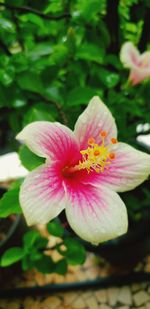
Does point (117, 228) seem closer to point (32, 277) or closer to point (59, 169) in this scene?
point (59, 169)

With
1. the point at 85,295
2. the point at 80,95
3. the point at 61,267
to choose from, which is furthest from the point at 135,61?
the point at 85,295

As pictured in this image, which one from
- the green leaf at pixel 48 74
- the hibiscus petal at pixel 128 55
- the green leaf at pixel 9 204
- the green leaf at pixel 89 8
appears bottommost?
the green leaf at pixel 9 204

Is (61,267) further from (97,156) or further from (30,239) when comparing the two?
(97,156)

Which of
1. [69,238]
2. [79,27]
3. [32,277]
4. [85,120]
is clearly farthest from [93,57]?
[32,277]

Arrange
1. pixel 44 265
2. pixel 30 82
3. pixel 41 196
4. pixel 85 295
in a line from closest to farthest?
pixel 41 196
pixel 30 82
pixel 44 265
pixel 85 295

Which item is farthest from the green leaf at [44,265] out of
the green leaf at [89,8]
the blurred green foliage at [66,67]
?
the green leaf at [89,8]

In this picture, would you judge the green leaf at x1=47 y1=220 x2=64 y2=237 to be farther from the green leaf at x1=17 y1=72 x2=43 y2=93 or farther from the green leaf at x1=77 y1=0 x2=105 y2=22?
the green leaf at x1=77 y1=0 x2=105 y2=22

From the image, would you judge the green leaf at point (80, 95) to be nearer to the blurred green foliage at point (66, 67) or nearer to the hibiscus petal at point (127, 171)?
the blurred green foliage at point (66, 67)
